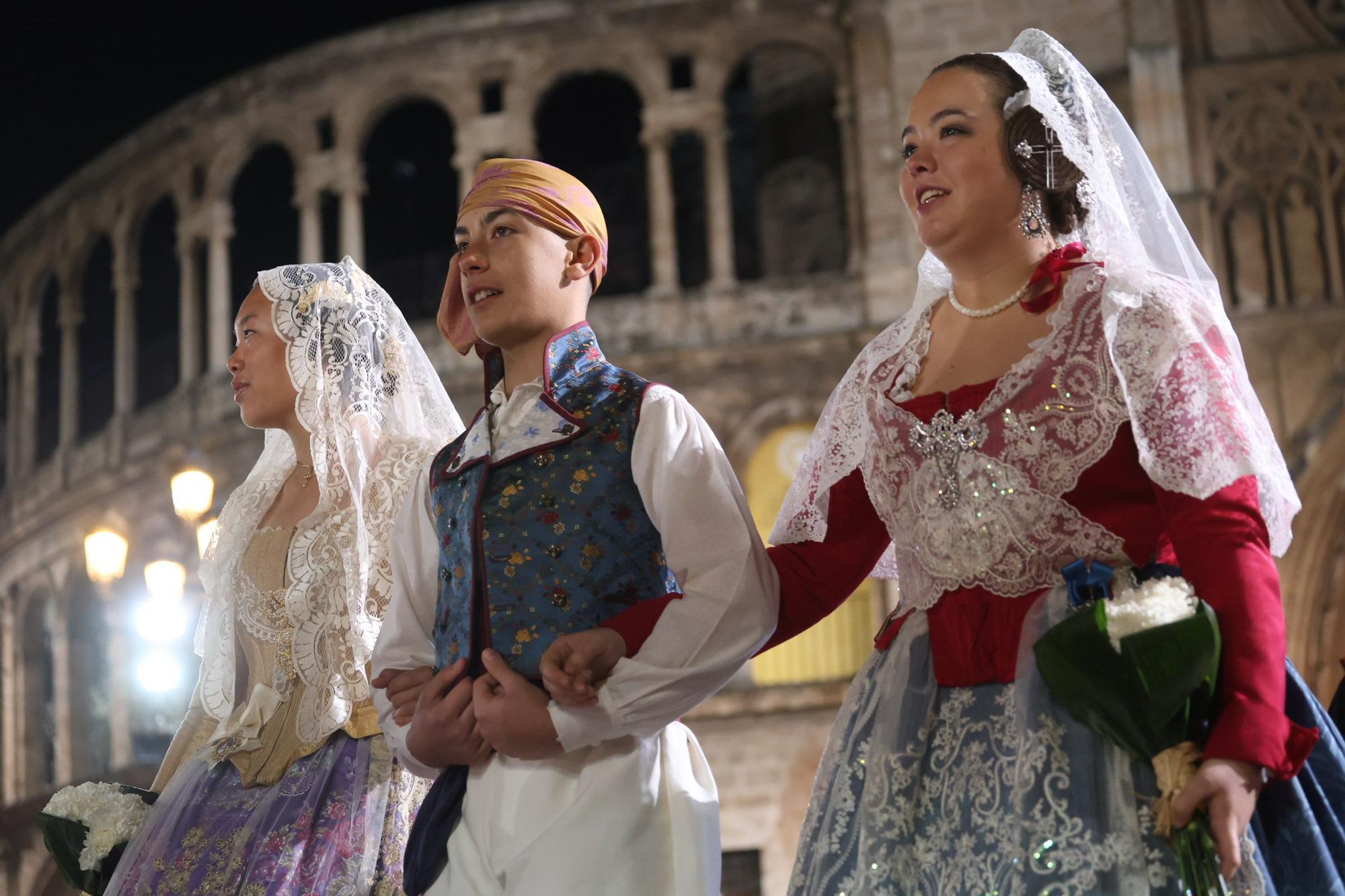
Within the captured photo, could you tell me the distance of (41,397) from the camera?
68.8 feet

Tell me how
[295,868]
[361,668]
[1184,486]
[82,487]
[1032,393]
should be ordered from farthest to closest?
[82,487] < [361,668] < [295,868] < [1032,393] < [1184,486]

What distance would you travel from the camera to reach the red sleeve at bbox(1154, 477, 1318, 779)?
87.0 inches

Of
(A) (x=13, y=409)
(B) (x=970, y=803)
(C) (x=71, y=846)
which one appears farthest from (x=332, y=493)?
(A) (x=13, y=409)

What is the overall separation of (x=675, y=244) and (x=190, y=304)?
5.07m

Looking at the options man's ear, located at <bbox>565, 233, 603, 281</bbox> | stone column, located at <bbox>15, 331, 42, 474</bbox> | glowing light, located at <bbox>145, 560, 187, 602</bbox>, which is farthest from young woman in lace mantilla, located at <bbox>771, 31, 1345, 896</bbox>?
stone column, located at <bbox>15, 331, 42, 474</bbox>

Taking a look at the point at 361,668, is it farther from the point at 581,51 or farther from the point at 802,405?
the point at 581,51

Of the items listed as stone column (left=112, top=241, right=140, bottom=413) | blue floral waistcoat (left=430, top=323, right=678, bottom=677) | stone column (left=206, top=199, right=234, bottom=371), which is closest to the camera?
blue floral waistcoat (left=430, top=323, right=678, bottom=677)

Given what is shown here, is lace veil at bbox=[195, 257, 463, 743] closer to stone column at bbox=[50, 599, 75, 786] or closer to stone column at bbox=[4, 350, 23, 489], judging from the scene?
stone column at bbox=[50, 599, 75, 786]

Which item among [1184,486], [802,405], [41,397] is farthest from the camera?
[41,397]

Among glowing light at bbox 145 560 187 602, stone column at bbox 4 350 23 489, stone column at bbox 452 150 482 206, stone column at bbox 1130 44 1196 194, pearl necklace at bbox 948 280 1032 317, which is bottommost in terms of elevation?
glowing light at bbox 145 560 187 602

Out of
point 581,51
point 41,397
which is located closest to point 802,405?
point 581,51

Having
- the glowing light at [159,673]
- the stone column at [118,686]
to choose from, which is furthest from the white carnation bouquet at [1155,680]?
the stone column at [118,686]

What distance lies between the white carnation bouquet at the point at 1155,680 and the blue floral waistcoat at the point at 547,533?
2.50ft

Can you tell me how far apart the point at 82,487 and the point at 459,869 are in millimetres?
16380
